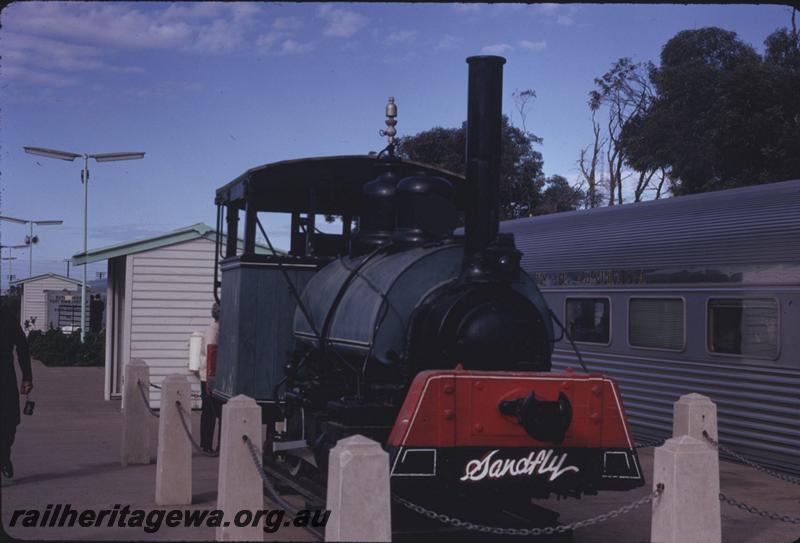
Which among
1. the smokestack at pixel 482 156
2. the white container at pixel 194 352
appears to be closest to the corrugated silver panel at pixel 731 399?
the smokestack at pixel 482 156

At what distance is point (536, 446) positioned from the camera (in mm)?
6910

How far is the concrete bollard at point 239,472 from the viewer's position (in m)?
7.27

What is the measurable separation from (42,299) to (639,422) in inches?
2477

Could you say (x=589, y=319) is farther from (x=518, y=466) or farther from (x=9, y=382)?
(x=518, y=466)

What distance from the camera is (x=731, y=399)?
38.9ft

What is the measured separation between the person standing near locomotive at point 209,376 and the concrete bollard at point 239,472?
4391 mm

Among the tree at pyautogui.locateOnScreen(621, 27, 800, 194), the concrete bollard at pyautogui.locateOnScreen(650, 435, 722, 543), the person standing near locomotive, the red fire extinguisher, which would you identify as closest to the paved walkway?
the person standing near locomotive

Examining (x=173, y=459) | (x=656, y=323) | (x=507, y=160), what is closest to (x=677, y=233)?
(x=656, y=323)

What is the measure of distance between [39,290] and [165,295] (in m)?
57.0

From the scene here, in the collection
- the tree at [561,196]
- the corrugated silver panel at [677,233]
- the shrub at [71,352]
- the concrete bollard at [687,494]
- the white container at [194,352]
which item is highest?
the tree at [561,196]

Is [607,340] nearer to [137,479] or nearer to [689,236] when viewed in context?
[689,236]

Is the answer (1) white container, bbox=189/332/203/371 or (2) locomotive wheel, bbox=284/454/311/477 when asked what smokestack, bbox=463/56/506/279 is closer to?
(2) locomotive wheel, bbox=284/454/311/477

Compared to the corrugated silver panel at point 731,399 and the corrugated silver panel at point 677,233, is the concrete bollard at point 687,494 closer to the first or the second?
the corrugated silver panel at point 731,399

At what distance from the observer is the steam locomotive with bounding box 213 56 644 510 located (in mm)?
6844
